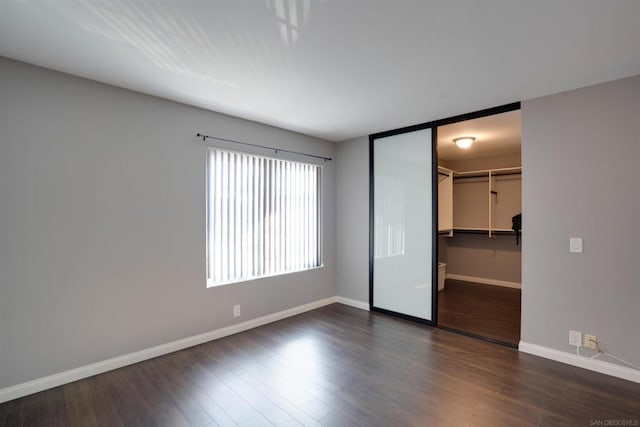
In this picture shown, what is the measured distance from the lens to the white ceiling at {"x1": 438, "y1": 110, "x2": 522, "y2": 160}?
3740 millimetres

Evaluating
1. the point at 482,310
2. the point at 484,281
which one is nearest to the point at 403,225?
the point at 482,310

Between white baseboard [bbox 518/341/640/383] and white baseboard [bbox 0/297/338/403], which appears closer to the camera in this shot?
white baseboard [bbox 0/297/338/403]

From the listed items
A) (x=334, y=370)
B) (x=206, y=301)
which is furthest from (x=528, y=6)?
(x=206, y=301)

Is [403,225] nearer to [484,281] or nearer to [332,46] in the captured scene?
[332,46]

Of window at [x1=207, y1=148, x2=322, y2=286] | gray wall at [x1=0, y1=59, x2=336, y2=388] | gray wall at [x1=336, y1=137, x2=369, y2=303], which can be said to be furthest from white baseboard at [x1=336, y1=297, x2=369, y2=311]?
gray wall at [x1=0, y1=59, x2=336, y2=388]

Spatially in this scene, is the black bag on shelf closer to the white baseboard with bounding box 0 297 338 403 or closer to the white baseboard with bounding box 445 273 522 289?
the white baseboard with bounding box 445 273 522 289

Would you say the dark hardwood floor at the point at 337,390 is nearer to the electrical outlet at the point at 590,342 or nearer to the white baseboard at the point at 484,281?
the electrical outlet at the point at 590,342

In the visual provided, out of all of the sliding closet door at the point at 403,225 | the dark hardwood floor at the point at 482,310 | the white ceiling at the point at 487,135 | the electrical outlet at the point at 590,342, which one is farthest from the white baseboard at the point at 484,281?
the electrical outlet at the point at 590,342

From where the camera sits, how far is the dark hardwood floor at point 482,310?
3573mm

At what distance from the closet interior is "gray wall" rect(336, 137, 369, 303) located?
1.17 metres

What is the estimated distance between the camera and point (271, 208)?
13.1ft

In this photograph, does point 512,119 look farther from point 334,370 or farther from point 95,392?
point 95,392

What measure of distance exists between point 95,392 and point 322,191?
3.39 meters

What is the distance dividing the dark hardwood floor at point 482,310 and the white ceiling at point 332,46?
102 inches
